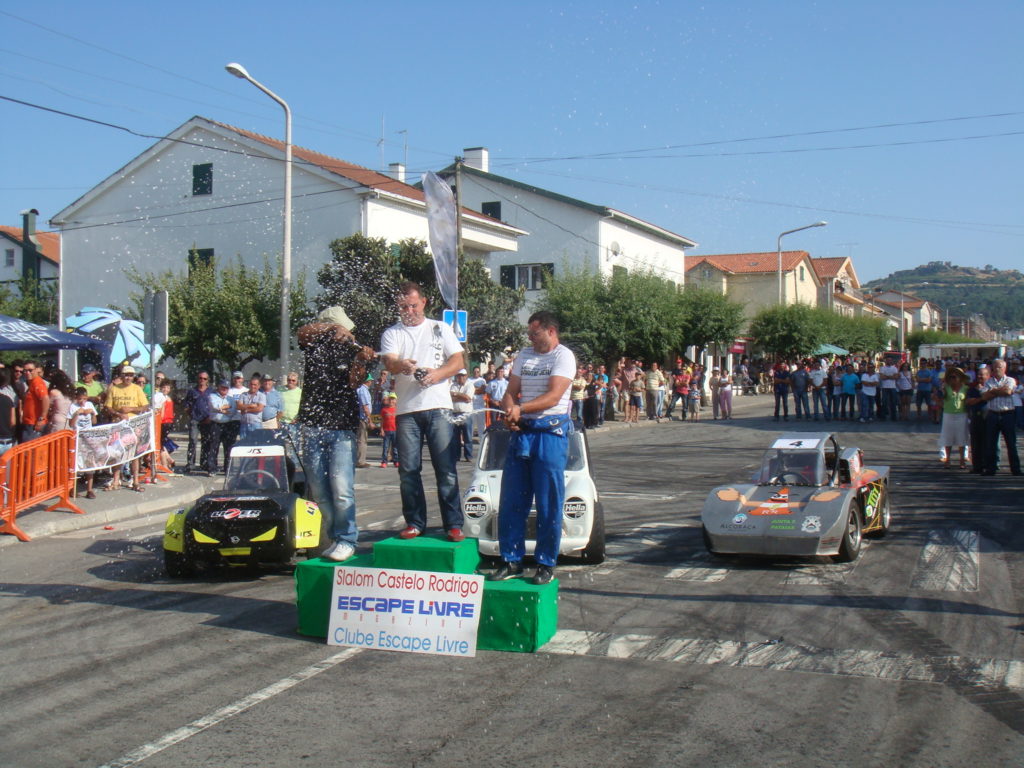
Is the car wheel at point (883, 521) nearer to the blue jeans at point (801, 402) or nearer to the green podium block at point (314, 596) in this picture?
the green podium block at point (314, 596)

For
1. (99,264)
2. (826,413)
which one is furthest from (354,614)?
(99,264)

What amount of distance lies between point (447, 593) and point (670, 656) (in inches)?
54.9

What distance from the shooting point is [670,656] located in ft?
19.1

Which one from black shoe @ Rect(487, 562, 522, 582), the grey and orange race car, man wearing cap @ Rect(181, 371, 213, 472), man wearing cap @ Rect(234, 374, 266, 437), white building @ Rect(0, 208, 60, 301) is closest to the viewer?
black shoe @ Rect(487, 562, 522, 582)

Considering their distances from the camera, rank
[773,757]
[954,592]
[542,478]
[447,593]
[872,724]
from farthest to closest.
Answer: [954,592] → [542,478] → [447,593] → [872,724] → [773,757]

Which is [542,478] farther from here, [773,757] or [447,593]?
[773,757]

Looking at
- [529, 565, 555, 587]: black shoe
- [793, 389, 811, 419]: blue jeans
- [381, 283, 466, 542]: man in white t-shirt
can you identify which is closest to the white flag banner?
[381, 283, 466, 542]: man in white t-shirt

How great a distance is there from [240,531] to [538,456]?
10.0ft

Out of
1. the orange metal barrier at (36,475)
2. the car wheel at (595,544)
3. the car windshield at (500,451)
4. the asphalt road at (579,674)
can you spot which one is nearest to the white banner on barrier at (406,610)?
the asphalt road at (579,674)

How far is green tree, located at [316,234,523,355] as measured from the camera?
26844 millimetres

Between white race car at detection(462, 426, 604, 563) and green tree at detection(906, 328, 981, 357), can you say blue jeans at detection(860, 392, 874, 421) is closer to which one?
white race car at detection(462, 426, 604, 563)

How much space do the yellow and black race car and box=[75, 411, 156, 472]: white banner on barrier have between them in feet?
15.5

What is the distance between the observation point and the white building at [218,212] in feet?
103

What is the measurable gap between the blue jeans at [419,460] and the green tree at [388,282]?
1882 cm
